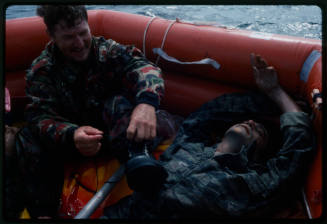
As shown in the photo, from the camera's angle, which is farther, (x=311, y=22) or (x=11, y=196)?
(x=311, y=22)

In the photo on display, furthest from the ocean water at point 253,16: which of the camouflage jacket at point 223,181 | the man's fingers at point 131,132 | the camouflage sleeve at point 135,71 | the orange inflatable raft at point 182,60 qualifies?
the man's fingers at point 131,132

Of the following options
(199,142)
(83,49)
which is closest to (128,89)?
(83,49)

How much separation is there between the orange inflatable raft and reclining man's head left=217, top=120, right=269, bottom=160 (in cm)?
19

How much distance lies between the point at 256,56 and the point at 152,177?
0.69 metres

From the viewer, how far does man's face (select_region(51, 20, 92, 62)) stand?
3.16ft

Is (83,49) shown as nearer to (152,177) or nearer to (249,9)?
(152,177)

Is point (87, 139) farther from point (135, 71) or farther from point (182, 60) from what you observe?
point (182, 60)

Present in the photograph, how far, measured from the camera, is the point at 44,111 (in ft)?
3.33

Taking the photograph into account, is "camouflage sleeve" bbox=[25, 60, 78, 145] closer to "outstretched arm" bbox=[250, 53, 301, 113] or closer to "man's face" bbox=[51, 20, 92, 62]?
"man's face" bbox=[51, 20, 92, 62]

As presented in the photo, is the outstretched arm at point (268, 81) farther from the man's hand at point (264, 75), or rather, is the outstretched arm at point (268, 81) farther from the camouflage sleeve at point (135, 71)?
the camouflage sleeve at point (135, 71)

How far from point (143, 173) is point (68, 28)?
56cm

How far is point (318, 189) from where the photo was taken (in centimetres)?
82

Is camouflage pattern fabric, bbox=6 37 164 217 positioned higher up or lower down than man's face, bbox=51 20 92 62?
lower down

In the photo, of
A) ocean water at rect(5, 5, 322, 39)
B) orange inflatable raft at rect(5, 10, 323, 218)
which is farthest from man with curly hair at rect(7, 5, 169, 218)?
ocean water at rect(5, 5, 322, 39)
